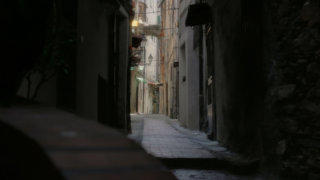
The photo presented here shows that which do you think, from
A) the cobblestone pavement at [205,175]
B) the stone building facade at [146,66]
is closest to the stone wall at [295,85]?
the cobblestone pavement at [205,175]

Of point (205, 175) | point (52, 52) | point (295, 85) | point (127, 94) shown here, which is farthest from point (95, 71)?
point (127, 94)

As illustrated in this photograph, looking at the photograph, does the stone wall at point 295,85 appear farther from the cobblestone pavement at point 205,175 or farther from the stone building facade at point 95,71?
the stone building facade at point 95,71

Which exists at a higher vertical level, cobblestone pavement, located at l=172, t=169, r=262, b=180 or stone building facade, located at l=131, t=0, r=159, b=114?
stone building facade, located at l=131, t=0, r=159, b=114

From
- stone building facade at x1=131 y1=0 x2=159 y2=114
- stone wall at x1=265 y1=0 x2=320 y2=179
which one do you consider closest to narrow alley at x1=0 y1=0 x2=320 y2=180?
stone wall at x1=265 y1=0 x2=320 y2=179

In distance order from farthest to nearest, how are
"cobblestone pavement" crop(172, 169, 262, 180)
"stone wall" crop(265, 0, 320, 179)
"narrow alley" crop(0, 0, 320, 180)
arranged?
"cobblestone pavement" crop(172, 169, 262, 180)
"stone wall" crop(265, 0, 320, 179)
"narrow alley" crop(0, 0, 320, 180)

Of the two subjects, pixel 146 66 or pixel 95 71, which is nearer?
pixel 95 71

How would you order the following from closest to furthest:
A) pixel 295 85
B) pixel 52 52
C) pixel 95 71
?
1. pixel 52 52
2. pixel 295 85
3. pixel 95 71


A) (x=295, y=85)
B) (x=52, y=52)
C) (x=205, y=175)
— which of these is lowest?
(x=205, y=175)

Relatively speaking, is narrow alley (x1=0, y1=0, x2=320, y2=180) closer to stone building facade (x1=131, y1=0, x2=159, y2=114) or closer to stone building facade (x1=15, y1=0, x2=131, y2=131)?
stone building facade (x1=15, y1=0, x2=131, y2=131)

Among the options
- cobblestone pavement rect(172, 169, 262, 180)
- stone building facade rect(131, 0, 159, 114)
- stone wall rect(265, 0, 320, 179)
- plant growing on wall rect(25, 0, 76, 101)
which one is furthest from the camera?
stone building facade rect(131, 0, 159, 114)

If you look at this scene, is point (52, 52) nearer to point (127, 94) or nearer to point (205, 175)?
point (205, 175)

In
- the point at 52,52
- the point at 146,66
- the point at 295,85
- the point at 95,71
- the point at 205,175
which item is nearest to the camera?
the point at 52,52

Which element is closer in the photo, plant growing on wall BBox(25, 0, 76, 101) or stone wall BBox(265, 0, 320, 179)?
plant growing on wall BBox(25, 0, 76, 101)

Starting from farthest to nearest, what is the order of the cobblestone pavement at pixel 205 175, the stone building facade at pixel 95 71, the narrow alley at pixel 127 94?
the cobblestone pavement at pixel 205 175
the stone building facade at pixel 95 71
the narrow alley at pixel 127 94
